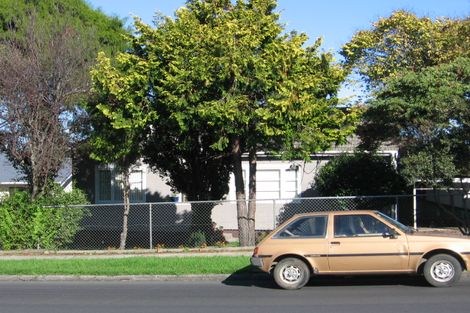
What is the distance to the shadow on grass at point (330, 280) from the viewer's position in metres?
A: 10.7

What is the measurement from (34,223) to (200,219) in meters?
4.85

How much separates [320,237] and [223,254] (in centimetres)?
477

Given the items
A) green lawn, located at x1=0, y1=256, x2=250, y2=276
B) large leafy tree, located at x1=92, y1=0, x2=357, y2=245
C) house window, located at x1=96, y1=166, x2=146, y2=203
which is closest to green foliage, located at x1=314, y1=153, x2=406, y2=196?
large leafy tree, located at x1=92, y1=0, x2=357, y2=245

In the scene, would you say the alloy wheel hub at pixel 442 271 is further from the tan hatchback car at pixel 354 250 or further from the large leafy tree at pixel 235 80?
the large leafy tree at pixel 235 80

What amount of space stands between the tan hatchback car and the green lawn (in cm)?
203

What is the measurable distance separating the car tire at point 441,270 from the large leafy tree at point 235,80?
5.12m

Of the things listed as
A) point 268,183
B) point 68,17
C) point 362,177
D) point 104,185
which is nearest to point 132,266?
point 362,177

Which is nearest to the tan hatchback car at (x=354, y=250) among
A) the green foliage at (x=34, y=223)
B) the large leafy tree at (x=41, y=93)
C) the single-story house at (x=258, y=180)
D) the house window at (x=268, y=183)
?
the green foliage at (x=34, y=223)

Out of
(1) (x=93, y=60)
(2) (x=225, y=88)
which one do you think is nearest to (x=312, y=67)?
(2) (x=225, y=88)

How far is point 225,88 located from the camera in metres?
14.1

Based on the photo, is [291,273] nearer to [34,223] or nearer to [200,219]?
[200,219]

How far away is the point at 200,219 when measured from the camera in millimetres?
17594

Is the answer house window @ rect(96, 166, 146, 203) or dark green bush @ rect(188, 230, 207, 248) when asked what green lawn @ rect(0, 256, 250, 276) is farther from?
house window @ rect(96, 166, 146, 203)

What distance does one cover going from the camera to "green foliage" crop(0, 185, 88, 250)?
1655 cm
